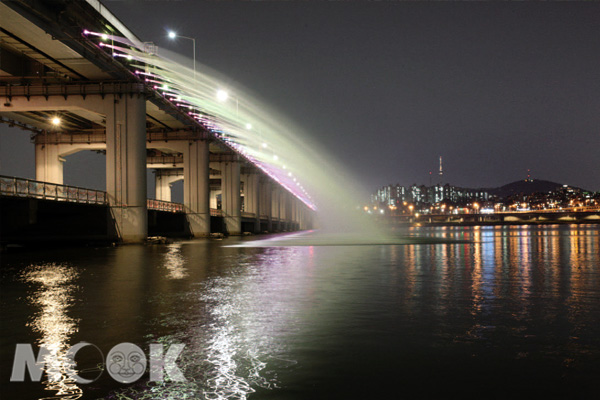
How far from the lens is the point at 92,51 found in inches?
1329

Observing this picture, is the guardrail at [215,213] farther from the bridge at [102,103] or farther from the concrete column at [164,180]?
the concrete column at [164,180]

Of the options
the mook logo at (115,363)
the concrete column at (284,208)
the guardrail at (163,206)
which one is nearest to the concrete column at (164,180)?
the guardrail at (163,206)

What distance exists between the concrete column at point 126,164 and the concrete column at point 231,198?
3384 centimetres

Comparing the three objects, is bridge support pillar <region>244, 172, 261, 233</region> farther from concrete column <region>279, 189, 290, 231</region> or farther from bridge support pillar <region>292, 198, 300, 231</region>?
bridge support pillar <region>292, 198, 300, 231</region>

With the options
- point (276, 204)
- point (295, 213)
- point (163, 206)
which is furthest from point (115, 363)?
point (295, 213)

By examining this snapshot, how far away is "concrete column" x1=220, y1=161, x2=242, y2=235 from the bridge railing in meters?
34.5

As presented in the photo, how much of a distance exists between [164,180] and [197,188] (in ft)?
104

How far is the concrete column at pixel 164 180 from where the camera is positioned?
87.6 meters

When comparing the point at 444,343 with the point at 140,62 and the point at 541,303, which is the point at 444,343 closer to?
the point at 541,303

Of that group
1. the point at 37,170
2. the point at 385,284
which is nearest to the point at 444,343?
the point at 385,284

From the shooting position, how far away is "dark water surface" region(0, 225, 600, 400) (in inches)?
189

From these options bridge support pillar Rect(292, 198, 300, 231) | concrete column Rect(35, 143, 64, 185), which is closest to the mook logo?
concrete column Rect(35, 143, 64, 185)

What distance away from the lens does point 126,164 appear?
38781 millimetres

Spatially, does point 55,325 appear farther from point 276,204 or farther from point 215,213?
point 276,204
